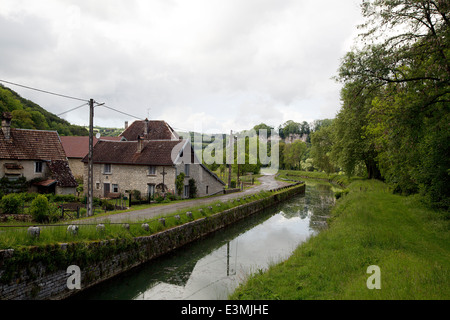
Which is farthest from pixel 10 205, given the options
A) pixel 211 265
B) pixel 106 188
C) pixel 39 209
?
pixel 106 188

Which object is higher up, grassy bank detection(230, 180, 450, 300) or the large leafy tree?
the large leafy tree

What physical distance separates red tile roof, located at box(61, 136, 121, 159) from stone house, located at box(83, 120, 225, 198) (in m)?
12.8

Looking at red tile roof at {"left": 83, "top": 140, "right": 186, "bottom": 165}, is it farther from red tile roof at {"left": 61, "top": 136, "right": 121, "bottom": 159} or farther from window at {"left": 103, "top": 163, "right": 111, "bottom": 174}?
red tile roof at {"left": 61, "top": 136, "right": 121, "bottom": 159}

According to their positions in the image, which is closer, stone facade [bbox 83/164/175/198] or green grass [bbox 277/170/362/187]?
stone facade [bbox 83/164/175/198]

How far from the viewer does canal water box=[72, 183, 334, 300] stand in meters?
10.2

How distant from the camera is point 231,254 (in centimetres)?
1502

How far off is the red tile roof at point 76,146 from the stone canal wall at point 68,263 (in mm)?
31218

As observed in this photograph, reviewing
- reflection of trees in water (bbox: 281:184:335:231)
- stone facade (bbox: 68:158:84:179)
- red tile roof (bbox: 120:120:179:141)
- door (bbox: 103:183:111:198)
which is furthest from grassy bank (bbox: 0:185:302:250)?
stone facade (bbox: 68:158:84:179)

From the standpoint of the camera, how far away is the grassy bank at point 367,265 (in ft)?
22.4

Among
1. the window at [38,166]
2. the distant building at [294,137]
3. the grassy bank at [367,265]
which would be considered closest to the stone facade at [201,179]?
the window at [38,166]

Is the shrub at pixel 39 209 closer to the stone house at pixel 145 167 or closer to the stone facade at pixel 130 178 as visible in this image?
the stone house at pixel 145 167

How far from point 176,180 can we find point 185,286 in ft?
51.0

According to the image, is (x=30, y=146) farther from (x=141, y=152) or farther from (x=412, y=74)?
(x=412, y=74)

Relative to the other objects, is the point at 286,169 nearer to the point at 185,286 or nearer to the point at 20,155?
the point at 20,155
